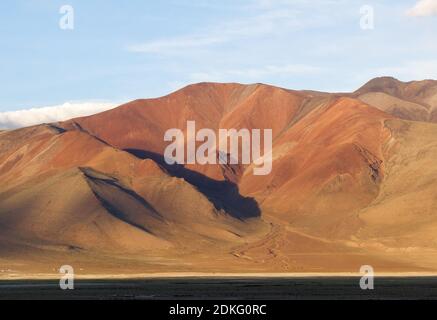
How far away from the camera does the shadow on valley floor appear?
539 ft

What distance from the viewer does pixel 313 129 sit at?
190m

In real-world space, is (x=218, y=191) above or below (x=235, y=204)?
above

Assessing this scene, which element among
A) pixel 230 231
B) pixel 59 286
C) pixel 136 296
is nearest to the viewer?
pixel 136 296

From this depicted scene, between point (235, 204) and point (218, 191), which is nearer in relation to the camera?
point (235, 204)

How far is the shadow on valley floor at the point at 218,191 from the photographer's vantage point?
539ft

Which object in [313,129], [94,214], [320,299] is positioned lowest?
[320,299]

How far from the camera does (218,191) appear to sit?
7047 inches

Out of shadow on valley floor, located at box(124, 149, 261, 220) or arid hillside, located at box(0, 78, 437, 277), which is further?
shadow on valley floor, located at box(124, 149, 261, 220)

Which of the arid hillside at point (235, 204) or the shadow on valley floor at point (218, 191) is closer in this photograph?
the arid hillside at point (235, 204)

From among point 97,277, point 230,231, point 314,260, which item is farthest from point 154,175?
point 97,277
